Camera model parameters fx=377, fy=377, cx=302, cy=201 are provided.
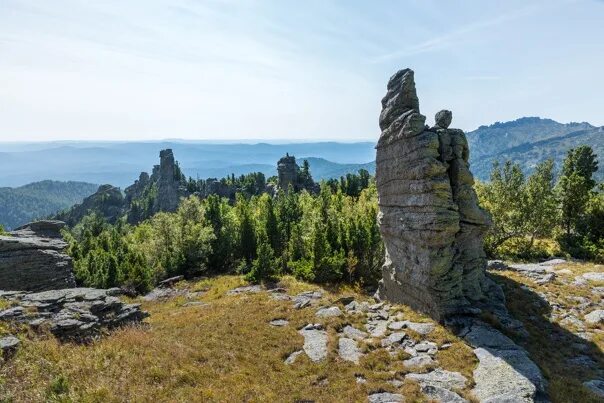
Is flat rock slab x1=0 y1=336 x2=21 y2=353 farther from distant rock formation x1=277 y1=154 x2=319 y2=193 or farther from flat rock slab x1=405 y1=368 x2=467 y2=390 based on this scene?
distant rock formation x1=277 y1=154 x2=319 y2=193

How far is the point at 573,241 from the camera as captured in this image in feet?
183

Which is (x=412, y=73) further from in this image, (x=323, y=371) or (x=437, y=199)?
(x=323, y=371)

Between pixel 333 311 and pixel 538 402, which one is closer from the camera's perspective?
pixel 538 402

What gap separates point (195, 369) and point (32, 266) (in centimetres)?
3326

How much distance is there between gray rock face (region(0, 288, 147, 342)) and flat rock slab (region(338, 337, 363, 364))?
569 inches

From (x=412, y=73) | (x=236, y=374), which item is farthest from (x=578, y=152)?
(x=236, y=374)

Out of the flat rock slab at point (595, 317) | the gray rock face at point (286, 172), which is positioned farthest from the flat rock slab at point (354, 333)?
the gray rock face at point (286, 172)

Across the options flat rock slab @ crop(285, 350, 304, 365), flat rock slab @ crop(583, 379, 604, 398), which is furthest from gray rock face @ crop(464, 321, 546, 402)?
flat rock slab @ crop(285, 350, 304, 365)

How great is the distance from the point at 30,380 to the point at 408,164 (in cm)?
2762

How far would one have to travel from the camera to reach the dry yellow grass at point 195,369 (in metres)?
16.3

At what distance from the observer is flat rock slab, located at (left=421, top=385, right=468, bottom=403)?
1808 centimetres

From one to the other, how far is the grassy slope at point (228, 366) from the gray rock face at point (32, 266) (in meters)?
21.2

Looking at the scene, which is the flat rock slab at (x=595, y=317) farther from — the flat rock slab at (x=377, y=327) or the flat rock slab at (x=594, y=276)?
the flat rock slab at (x=377, y=327)

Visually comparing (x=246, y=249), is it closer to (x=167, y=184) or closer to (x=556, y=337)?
(x=556, y=337)
